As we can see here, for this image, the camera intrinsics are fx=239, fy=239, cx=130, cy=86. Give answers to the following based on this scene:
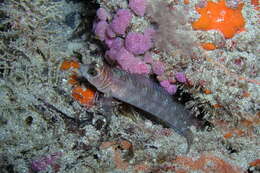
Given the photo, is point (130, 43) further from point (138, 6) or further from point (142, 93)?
point (142, 93)

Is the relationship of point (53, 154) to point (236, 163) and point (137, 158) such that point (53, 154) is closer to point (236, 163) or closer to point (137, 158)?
point (137, 158)

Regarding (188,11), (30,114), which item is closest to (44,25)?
(30,114)

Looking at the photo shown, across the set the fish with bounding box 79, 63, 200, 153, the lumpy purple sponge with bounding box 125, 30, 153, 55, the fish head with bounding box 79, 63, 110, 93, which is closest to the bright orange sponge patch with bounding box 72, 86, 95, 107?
the fish with bounding box 79, 63, 200, 153

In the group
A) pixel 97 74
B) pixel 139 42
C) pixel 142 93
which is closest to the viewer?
pixel 139 42

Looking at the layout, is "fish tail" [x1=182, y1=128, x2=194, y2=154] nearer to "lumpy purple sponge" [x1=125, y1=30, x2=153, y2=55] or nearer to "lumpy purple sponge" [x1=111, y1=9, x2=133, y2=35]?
"lumpy purple sponge" [x1=125, y1=30, x2=153, y2=55]

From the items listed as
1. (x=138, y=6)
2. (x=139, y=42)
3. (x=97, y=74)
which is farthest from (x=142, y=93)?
(x=138, y=6)

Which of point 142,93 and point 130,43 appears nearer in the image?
point 130,43
